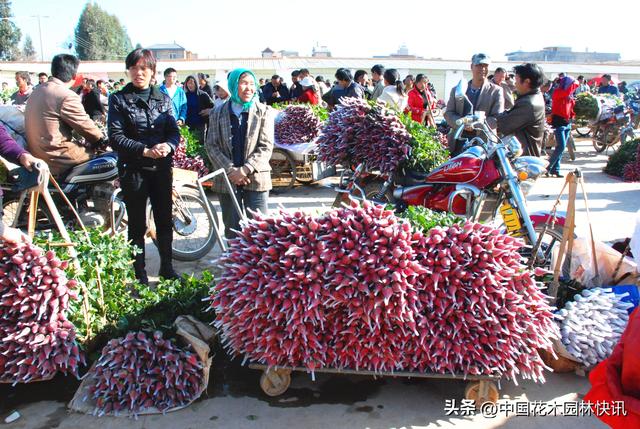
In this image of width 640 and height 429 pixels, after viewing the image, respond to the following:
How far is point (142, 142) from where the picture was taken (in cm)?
403

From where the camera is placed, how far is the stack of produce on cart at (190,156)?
762 centimetres

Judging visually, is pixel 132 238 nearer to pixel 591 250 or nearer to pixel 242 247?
pixel 242 247

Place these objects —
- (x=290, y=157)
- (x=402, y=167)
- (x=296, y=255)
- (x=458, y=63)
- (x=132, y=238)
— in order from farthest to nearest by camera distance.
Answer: (x=458, y=63), (x=290, y=157), (x=402, y=167), (x=132, y=238), (x=296, y=255)

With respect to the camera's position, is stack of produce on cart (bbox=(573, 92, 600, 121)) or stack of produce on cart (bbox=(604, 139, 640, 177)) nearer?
stack of produce on cart (bbox=(604, 139, 640, 177))

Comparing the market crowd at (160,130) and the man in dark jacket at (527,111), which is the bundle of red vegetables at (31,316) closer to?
the market crowd at (160,130)

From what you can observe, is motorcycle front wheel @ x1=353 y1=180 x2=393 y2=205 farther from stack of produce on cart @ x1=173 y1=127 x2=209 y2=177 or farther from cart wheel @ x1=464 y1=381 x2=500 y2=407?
cart wheel @ x1=464 y1=381 x2=500 y2=407

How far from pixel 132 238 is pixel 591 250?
348 centimetres

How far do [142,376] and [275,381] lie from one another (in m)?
0.75

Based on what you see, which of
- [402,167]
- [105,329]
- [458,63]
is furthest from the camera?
[458,63]

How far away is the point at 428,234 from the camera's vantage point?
284 centimetres

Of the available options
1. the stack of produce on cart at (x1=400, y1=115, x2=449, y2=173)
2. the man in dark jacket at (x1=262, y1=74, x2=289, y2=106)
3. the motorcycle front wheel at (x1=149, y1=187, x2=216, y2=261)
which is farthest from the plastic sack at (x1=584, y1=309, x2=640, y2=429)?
the man in dark jacket at (x1=262, y1=74, x2=289, y2=106)

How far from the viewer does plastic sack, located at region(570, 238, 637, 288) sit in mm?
3521

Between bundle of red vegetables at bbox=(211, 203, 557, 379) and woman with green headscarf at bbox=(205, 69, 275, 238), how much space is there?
138cm

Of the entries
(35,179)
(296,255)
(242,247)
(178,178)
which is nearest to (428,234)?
(296,255)
